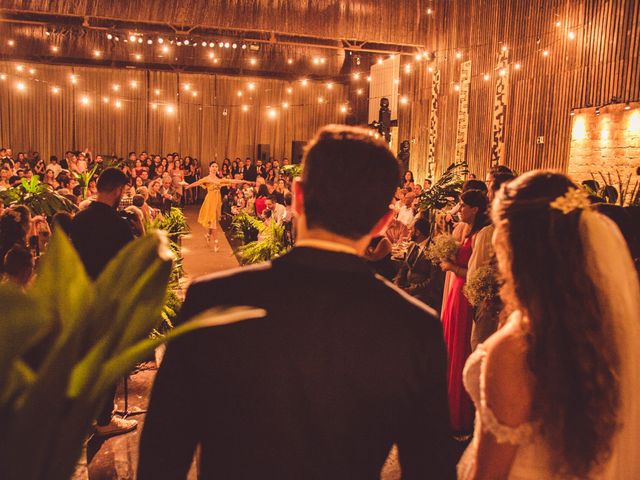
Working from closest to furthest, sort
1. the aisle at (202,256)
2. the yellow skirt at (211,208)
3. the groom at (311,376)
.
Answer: the groom at (311,376)
the aisle at (202,256)
the yellow skirt at (211,208)

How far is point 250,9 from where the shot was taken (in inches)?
460

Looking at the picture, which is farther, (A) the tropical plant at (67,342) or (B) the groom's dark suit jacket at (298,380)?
(B) the groom's dark suit jacket at (298,380)

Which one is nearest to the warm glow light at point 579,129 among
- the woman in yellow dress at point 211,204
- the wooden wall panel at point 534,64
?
the wooden wall panel at point 534,64

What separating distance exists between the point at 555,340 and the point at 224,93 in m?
19.6

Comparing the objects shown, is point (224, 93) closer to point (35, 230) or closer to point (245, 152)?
point (245, 152)

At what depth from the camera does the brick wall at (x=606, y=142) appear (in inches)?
279

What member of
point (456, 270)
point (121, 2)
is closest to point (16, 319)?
point (456, 270)

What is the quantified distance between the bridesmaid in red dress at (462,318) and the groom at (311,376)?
2.90 m

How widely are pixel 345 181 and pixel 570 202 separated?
2.15ft

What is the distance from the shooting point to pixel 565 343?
1.28 metres

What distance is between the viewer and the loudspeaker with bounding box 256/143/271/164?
2022 centimetres

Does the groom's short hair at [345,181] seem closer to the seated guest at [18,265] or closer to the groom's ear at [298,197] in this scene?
the groom's ear at [298,197]

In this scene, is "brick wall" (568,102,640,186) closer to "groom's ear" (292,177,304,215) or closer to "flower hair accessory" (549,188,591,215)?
"flower hair accessory" (549,188,591,215)

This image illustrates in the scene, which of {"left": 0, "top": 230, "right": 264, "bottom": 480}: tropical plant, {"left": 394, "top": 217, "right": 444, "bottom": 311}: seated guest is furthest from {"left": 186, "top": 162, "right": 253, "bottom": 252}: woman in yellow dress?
{"left": 0, "top": 230, "right": 264, "bottom": 480}: tropical plant
